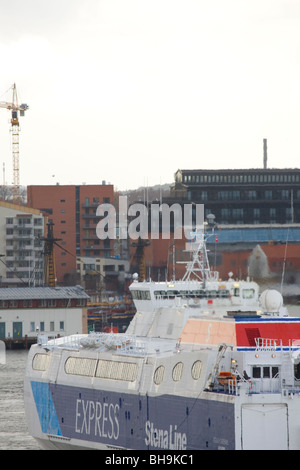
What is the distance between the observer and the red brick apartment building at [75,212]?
16012 cm

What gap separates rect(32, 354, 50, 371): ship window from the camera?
165 ft

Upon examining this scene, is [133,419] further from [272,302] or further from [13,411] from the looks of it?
[13,411]

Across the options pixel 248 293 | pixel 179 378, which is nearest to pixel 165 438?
pixel 179 378

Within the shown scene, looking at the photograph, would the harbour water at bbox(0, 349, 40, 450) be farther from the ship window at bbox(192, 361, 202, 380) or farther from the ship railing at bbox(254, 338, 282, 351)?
the ship railing at bbox(254, 338, 282, 351)

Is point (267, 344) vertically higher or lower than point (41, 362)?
higher

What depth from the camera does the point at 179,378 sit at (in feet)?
138

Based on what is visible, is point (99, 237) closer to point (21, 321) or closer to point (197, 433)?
point (21, 321)

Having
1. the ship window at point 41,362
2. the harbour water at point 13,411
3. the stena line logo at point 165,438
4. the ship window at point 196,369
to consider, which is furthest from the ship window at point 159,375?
the harbour water at point 13,411

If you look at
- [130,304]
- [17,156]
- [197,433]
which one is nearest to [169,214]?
[130,304]

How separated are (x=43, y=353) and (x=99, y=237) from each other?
4243 inches

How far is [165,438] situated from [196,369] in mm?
2608

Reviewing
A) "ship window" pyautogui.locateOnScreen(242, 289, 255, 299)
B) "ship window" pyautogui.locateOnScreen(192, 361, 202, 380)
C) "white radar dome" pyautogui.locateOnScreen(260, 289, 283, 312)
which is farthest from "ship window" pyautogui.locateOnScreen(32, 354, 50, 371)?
"ship window" pyautogui.locateOnScreen(192, 361, 202, 380)

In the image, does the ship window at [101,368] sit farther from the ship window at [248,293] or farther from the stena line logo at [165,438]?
the ship window at [248,293]

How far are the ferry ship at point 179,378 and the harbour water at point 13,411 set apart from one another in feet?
9.52
